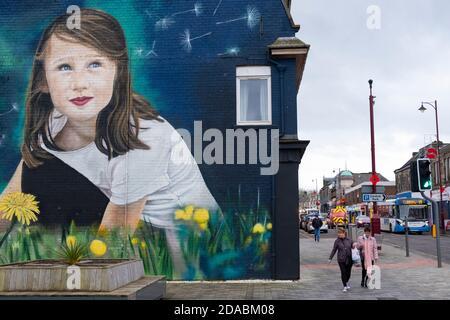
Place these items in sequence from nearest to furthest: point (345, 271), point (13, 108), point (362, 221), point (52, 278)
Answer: point (52, 278)
point (345, 271)
point (13, 108)
point (362, 221)

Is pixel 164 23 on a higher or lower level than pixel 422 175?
higher

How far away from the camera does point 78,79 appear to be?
51.4ft

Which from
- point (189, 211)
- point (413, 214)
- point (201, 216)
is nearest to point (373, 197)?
point (201, 216)

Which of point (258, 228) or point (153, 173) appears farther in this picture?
point (153, 173)

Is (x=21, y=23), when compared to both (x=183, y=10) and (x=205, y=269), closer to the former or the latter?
(x=183, y=10)

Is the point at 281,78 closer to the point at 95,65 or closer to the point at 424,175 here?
the point at 95,65

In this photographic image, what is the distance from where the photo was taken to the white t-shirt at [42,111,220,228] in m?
15.1

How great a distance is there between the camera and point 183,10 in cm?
1577

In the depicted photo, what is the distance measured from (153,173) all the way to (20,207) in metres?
3.98

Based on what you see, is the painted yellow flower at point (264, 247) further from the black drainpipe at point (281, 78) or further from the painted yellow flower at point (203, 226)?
the black drainpipe at point (281, 78)

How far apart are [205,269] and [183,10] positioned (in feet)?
24.5

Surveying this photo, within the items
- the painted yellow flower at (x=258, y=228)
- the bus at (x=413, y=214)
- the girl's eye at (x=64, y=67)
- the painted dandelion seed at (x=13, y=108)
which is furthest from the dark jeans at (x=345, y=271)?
the bus at (x=413, y=214)
